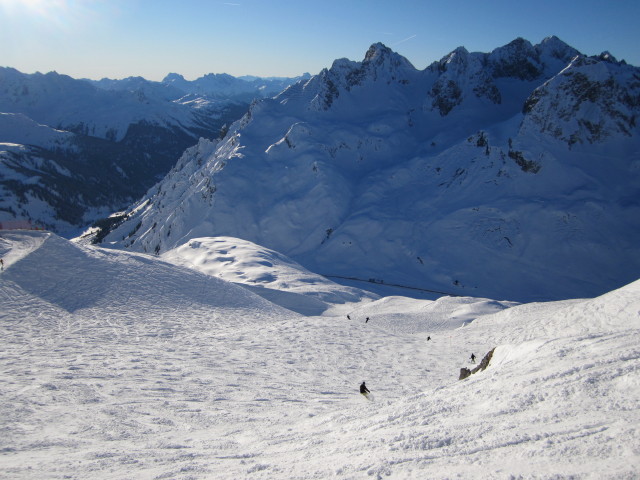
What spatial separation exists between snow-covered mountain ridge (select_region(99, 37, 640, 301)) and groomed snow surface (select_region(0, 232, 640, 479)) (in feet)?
99.7

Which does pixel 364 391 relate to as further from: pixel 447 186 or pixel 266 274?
pixel 447 186

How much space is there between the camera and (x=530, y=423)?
830cm

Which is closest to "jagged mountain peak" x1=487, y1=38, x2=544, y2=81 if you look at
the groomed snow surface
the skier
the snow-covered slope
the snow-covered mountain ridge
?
the snow-covered mountain ridge

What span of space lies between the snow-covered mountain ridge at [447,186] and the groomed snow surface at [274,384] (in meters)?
30.4

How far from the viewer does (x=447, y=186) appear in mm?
74250

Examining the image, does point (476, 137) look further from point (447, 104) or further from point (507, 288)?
point (507, 288)

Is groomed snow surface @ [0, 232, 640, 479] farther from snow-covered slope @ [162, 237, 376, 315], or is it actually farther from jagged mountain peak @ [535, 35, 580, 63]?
jagged mountain peak @ [535, 35, 580, 63]

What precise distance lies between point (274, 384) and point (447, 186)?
209 feet

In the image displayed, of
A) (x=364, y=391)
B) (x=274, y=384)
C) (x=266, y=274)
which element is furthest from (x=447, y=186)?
(x=364, y=391)

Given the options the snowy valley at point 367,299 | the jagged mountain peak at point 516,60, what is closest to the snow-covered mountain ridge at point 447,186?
the snowy valley at point 367,299

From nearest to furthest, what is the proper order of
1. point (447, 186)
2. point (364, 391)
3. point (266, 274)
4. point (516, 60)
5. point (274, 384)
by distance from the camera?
point (364, 391) → point (274, 384) → point (266, 274) → point (447, 186) → point (516, 60)

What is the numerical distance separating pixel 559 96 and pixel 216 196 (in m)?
62.3

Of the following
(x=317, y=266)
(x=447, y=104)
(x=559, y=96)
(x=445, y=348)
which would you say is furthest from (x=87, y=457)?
(x=447, y=104)

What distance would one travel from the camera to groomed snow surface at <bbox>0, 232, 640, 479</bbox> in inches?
319
